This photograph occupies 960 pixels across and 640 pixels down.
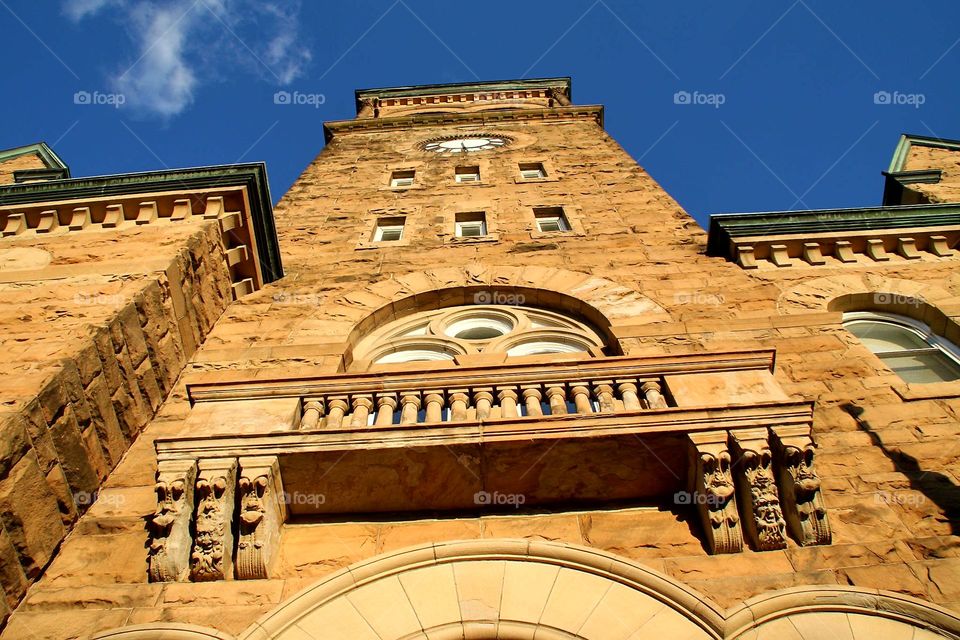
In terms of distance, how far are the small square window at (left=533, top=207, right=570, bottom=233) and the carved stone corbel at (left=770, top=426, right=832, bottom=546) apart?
Result: 6.80m

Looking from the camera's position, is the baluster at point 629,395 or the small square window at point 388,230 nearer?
the baluster at point 629,395

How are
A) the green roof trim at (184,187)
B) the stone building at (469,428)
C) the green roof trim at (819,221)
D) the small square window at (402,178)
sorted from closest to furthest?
the stone building at (469,428), the green roof trim at (184,187), the green roof trim at (819,221), the small square window at (402,178)

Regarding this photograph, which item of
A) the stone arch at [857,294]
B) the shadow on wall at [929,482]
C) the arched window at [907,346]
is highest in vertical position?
the stone arch at [857,294]

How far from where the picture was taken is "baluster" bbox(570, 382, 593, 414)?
6301 millimetres

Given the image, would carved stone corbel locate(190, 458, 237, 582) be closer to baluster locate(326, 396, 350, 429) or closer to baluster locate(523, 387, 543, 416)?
baluster locate(326, 396, 350, 429)

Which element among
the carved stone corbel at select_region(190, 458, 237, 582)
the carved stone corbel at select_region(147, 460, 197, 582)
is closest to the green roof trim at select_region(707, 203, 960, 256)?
the carved stone corbel at select_region(190, 458, 237, 582)

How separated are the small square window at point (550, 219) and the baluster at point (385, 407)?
19.3ft

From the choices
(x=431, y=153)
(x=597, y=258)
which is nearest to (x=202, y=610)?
(x=597, y=258)

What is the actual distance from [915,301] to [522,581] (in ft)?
20.8

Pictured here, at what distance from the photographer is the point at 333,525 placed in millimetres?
5910

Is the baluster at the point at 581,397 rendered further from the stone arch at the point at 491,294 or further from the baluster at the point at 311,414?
the stone arch at the point at 491,294

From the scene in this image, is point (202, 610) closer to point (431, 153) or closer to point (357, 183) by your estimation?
point (357, 183)

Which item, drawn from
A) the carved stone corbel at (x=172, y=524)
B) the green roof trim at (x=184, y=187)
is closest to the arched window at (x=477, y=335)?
the green roof trim at (x=184, y=187)

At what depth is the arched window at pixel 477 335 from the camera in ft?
28.3
